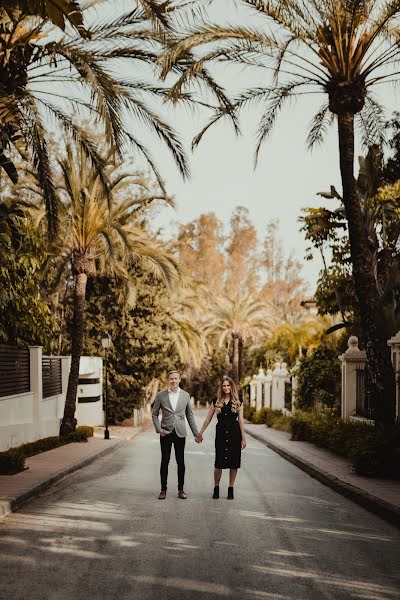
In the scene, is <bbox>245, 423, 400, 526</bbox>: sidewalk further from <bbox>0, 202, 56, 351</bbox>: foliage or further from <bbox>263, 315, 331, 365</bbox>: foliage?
<bbox>263, 315, 331, 365</bbox>: foliage

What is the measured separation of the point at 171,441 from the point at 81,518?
2509 millimetres

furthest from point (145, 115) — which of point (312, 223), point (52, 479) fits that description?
point (312, 223)

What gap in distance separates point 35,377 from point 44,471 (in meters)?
8.17

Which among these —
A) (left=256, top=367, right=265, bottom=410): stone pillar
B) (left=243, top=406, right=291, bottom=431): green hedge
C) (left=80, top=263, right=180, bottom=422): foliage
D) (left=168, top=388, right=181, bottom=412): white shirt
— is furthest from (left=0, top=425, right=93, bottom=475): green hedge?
(left=256, top=367, right=265, bottom=410): stone pillar

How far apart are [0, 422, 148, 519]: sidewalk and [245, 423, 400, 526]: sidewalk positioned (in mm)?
4777

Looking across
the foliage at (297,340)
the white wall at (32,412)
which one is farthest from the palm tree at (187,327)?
the white wall at (32,412)

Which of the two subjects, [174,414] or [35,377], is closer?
[174,414]

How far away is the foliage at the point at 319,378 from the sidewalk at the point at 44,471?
8.87 m

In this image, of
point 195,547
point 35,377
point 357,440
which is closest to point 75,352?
point 35,377

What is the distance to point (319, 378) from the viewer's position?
3041cm

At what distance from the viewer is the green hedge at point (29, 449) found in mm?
14562

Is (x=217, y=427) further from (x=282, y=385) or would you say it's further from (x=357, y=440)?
(x=282, y=385)

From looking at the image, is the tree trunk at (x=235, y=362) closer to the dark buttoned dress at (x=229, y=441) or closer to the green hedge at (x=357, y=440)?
the green hedge at (x=357, y=440)

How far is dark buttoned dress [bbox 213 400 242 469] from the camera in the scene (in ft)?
38.8
